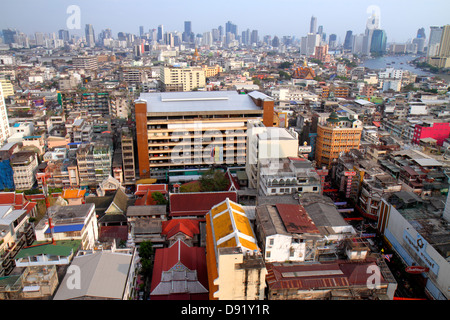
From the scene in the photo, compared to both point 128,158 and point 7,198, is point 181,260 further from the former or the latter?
point 128,158

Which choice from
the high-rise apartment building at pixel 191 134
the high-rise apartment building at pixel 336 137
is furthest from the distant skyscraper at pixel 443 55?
the high-rise apartment building at pixel 191 134

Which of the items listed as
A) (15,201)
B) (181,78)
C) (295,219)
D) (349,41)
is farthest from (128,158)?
(349,41)

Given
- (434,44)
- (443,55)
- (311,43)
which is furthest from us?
(311,43)

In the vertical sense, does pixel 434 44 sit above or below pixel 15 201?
above

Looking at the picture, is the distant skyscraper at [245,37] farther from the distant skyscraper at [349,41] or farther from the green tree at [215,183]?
the green tree at [215,183]

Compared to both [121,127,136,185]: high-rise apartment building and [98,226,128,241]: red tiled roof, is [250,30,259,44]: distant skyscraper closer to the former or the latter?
[121,127,136,185]: high-rise apartment building
